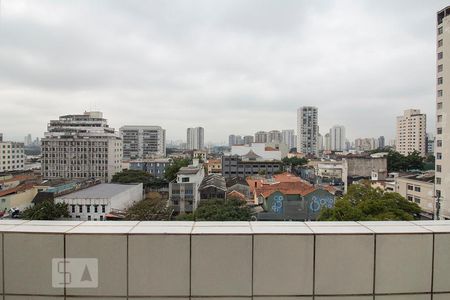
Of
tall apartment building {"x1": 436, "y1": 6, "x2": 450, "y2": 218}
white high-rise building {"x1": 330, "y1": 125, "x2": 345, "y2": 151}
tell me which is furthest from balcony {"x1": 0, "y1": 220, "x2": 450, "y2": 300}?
white high-rise building {"x1": 330, "y1": 125, "x2": 345, "y2": 151}

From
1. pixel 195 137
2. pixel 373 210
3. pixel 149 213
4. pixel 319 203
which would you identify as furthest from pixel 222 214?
pixel 195 137

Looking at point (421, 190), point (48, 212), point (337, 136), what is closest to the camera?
point (48, 212)

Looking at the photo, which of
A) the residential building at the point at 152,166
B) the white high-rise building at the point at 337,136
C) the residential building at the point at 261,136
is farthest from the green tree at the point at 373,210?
the white high-rise building at the point at 337,136

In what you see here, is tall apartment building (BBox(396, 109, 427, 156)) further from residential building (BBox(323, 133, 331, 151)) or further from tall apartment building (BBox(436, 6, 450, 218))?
residential building (BBox(323, 133, 331, 151))

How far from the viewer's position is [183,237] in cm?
213

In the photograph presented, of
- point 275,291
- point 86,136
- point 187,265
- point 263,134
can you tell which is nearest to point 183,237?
point 187,265

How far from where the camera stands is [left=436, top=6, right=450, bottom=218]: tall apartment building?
22.6 m

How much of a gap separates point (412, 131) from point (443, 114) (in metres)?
60.8

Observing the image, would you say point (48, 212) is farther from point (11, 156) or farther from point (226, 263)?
point (11, 156)

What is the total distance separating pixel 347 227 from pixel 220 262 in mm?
887

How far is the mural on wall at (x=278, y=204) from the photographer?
76.2ft

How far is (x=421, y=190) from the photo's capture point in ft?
83.6

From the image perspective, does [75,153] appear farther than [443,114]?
Yes

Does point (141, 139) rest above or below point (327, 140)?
below
